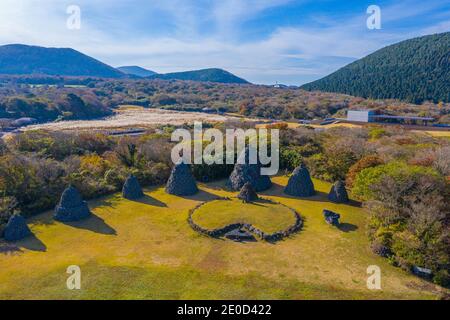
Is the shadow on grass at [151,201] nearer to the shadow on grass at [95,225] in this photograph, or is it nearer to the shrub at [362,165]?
the shadow on grass at [95,225]

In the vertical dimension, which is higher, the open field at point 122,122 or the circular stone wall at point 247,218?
the open field at point 122,122

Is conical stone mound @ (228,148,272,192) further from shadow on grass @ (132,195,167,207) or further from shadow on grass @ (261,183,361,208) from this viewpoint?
shadow on grass @ (132,195,167,207)

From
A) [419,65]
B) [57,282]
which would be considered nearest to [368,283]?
[57,282]

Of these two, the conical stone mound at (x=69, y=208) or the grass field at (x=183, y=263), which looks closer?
the grass field at (x=183, y=263)

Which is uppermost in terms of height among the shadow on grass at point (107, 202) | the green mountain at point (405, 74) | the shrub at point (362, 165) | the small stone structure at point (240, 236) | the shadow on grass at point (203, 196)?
the green mountain at point (405, 74)

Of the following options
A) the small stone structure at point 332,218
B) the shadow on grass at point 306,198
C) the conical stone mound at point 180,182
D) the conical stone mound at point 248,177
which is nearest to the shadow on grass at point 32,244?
the conical stone mound at point 180,182

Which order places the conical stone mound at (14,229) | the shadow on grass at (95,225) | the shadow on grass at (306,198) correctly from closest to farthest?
the conical stone mound at (14,229), the shadow on grass at (95,225), the shadow on grass at (306,198)

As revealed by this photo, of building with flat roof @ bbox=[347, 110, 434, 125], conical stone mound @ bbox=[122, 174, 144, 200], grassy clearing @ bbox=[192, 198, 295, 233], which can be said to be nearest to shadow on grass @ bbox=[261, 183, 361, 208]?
grassy clearing @ bbox=[192, 198, 295, 233]

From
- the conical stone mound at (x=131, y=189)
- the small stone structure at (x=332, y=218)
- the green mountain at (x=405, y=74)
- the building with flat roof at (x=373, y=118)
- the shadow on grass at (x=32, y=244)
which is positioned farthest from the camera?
the green mountain at (x=405, y=74)
